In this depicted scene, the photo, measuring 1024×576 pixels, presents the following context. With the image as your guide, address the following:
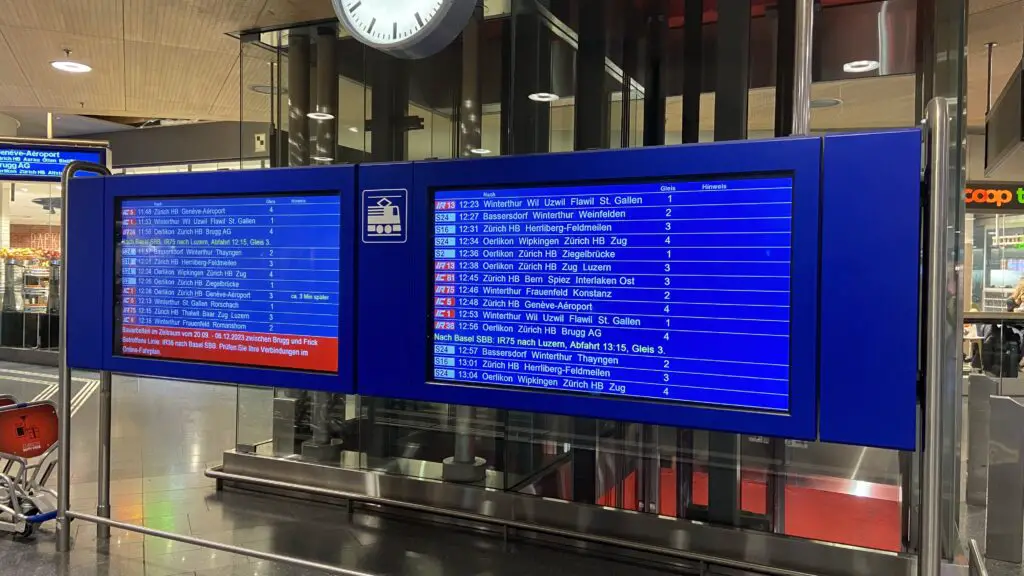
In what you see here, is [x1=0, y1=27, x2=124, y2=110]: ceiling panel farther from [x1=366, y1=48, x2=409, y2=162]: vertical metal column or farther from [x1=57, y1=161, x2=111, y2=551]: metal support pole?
[x1=57, y1=161, x2=111, y2=551]: metal support pole

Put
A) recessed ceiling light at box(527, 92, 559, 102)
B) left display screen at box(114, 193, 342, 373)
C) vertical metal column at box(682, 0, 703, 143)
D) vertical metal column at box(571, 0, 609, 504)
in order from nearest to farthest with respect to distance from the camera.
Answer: left display screen at box(114, 193, 342, 373), vertical metal column at box(682, 0, 703, 143), vertical metal column at box(571, 0, 609, 504), recessed ceiling light at box(527, 92, 559, 102)

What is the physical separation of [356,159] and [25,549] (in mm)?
3222

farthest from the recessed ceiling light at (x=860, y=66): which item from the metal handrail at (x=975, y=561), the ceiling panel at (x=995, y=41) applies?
the metal handrail at (x=975, y=561)

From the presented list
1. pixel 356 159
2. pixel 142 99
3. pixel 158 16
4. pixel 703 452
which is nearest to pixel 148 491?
pixel 356 159

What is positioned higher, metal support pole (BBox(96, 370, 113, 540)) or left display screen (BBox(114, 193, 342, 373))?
left display screen (BBox(114, 193, 342, 373))

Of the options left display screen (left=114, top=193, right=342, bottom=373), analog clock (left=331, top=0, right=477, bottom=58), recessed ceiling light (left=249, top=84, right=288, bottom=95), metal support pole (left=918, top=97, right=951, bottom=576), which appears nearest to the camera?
metal support pole (left=918, top=97, right=951, bottom=576)

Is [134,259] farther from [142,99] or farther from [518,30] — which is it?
[142,99]

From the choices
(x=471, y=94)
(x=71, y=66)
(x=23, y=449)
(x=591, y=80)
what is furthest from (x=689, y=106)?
(x=71, y=66)

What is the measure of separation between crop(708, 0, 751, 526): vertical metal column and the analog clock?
1.55 m

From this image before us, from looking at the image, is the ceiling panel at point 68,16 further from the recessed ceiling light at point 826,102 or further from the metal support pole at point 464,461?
the recessed ceiling light at point 826,102

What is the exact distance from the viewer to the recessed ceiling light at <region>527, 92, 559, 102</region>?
474 cm

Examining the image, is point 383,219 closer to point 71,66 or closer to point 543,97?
point 543,97

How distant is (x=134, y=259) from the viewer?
12.4ft

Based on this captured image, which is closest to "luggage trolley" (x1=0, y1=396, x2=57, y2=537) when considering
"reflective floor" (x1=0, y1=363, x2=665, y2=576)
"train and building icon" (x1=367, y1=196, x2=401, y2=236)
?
"reflective floor" (x1=0, y1=363, x2=665, y2=576)
